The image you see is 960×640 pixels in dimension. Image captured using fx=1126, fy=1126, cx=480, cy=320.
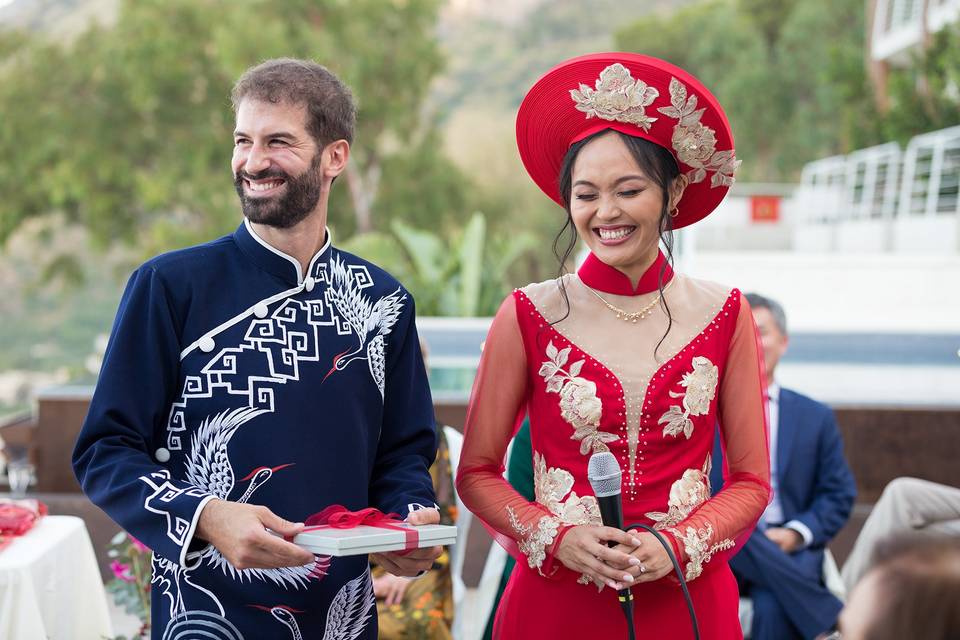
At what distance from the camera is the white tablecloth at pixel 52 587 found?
2.97 m

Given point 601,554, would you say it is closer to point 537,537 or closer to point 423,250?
point 537,537

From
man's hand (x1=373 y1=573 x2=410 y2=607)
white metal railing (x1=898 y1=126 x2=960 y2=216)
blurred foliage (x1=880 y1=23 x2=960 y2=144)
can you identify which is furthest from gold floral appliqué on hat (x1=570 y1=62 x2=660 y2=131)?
blurred foliage (x1=880 y1=23 x2=960 y2=144)

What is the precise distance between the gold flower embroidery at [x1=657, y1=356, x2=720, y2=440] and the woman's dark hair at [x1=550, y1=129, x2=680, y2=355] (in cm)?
8

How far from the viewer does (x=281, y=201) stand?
172 cm

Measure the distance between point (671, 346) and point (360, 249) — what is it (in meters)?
10.7

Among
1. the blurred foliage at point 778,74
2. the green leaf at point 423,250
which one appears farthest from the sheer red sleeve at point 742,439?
the blurred foliage at point 778,74

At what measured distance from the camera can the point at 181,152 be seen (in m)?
23.2

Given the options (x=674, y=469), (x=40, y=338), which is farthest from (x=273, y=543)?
(x=40, y=338)

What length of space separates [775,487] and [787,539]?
0.19 m

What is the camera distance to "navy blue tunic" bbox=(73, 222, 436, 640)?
1599 millimetres

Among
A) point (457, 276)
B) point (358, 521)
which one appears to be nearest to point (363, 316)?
point (358, 521)

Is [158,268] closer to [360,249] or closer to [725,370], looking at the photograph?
[725,370]

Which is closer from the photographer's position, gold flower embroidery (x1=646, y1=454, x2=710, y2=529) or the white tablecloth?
gold flower embroidery (x1=646, y1=454, x2=710, y2=529)

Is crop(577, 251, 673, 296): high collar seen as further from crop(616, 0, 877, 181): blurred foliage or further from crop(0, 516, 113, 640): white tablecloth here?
crop(616, 0, 877, 181): blurred foliage
